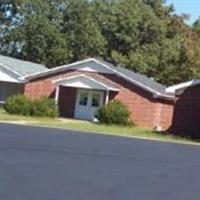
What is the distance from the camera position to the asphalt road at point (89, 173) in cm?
1241

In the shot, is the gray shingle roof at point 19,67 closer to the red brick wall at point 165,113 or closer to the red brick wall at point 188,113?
the red brick wall at point 165,113

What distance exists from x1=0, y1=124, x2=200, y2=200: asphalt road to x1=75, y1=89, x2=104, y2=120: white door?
28.3m

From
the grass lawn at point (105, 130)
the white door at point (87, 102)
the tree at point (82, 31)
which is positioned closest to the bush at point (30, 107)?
the grass lawn at point (105, 130)

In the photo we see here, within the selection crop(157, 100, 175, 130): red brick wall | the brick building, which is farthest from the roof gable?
crop(157, 100, 175, 130): red brick wall

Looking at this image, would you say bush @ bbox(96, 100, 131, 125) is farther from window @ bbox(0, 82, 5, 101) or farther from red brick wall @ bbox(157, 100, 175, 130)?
window @ bbox(0, 82, 5, 101)

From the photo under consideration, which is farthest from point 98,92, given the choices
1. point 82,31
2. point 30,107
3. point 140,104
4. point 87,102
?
point 82,31

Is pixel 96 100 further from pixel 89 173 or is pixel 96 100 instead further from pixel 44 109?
pixel 89 173

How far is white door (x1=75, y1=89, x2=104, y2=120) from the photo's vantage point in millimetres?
51750

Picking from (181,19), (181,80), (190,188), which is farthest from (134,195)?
(181,19)

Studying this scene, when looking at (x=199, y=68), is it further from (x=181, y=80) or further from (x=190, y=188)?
(x=190, y=188)

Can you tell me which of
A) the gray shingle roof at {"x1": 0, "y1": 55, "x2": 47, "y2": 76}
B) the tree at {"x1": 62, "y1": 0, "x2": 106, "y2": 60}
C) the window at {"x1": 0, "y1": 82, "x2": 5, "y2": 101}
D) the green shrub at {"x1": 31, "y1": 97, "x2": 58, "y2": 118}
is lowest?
the green shrub at {"x1": 31, "y1": 97, "x2": 58, "y2": 118}

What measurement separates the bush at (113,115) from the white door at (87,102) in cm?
548

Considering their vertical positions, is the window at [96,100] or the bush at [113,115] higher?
the window at [96,100]

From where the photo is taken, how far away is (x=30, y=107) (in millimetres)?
47656
